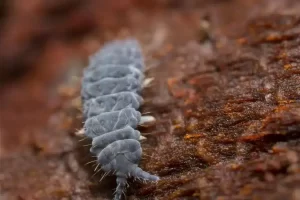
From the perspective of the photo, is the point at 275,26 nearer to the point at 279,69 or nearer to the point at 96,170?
the point at 279,69

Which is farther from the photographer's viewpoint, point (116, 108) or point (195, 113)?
point (195, 113)

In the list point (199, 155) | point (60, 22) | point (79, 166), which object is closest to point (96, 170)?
point (79, 166)

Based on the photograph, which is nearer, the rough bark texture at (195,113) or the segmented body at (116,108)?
the rough bark texture at (195,113)

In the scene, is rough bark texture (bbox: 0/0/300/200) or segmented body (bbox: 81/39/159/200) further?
segmented body (bbox: 81/39/159/200)
